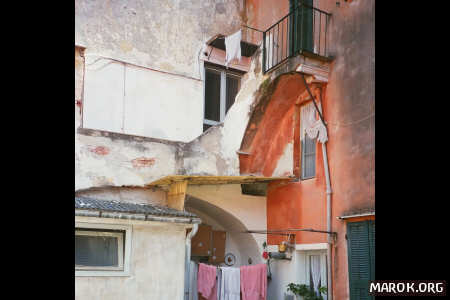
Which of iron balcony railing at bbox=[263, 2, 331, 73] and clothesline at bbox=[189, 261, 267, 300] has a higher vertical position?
iron balcony railing at bbox=[263, 2, 331, 73]

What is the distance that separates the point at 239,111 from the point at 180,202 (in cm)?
273

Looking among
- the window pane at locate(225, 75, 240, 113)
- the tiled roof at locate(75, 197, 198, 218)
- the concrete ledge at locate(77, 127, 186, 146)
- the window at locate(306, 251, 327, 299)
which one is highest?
the window pane at locate(225, 75, 240, 113)

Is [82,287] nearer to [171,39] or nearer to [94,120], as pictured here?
[94,120]

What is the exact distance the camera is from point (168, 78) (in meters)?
13.9

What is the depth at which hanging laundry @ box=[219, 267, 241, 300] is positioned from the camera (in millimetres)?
11750

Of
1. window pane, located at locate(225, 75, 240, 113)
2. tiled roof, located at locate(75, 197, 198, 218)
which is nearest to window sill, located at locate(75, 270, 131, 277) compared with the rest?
tiled roof, located at locate(75, 197, 198, 218)

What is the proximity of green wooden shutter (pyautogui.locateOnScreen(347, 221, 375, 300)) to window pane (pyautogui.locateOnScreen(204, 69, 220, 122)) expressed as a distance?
560 cm

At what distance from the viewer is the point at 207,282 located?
38.8ft

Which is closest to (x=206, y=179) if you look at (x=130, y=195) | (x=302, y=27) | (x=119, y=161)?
(x=130, y=195)

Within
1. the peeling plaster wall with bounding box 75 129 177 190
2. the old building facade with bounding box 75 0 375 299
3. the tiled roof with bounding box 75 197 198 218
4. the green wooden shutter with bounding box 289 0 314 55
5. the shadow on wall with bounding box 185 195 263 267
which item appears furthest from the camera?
the shadow on wall with bounding box 185 195 263 267

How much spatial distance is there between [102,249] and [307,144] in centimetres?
506

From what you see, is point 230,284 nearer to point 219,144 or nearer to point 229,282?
point 229,282

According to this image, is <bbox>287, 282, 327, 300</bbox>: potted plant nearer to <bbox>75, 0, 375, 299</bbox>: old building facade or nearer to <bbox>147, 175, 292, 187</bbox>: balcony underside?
<bbox>75, 0, 375, 299</bbox>: old building facade

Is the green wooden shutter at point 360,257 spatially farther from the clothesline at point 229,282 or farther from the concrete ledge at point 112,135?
the concrete ledge at point 112,135
